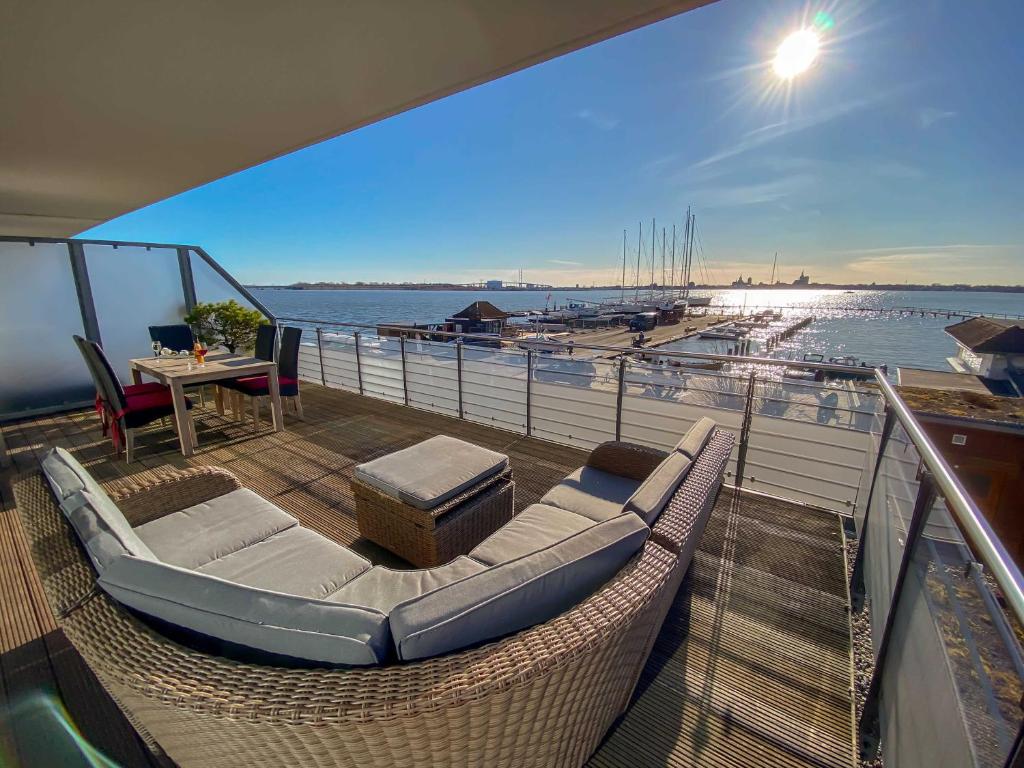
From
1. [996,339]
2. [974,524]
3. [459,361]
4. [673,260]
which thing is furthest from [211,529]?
[673,260]

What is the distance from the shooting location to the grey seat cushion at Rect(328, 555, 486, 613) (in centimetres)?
126

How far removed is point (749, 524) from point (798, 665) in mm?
937

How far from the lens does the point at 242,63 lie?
1.55 metres

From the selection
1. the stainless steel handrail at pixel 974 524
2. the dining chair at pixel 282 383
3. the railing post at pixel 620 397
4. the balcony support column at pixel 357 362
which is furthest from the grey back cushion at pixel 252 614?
the balcony support column at pixel 357 362

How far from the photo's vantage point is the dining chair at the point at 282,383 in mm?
3807

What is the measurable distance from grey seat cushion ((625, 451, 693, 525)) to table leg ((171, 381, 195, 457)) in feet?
11.8

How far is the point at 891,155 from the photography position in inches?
529

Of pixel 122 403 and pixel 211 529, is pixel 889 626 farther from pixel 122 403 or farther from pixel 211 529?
pixel 122 403

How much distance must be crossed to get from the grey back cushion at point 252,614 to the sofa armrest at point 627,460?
58.7 inches

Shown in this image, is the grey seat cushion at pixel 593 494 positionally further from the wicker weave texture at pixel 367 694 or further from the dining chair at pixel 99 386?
the dining chair at pixel 99 386

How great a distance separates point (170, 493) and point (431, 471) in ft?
3.71

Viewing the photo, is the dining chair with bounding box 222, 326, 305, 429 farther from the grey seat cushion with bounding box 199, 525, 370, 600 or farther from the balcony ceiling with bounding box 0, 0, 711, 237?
the grey seat cushion with bounding box 199, 525, 370, 600

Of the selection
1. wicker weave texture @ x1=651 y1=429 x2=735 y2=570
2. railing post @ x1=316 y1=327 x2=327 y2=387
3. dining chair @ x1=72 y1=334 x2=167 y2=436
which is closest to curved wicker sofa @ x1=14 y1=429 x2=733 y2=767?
wicker weave texture @ x1=651 y1=429 x2=735 y2=570

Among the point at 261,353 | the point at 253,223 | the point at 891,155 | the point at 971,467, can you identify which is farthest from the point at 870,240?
the point at 253,223
